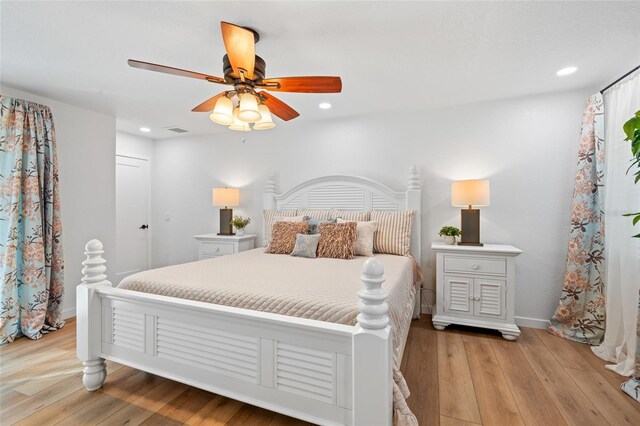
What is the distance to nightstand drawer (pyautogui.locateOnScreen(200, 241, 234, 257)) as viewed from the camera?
388cm

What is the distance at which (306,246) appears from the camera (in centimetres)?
282

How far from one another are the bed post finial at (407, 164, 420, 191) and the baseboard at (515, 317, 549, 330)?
5.47 ft

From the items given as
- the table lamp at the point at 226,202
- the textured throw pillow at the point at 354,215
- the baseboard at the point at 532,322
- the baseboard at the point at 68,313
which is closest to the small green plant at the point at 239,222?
the table lamp at the point at 226,202

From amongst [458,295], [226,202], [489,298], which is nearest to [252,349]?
[458,295]

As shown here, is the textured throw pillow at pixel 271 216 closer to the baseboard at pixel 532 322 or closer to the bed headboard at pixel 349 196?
the bed headboard at pixel 349 196

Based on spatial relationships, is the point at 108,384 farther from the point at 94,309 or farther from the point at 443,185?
the point at 443,185

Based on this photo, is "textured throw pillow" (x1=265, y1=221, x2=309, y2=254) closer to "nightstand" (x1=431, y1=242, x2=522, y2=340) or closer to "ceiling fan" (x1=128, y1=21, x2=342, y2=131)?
"ceiling fan" (x1=128, y1=21, x2=342, y2=131)

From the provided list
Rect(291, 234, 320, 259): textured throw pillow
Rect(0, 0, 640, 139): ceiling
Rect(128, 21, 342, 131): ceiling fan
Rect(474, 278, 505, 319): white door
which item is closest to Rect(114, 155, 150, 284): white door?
Rect(0, 0, 640, 139): ceiling

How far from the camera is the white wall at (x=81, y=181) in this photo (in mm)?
3232

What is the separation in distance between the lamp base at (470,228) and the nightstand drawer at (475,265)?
0.71ft

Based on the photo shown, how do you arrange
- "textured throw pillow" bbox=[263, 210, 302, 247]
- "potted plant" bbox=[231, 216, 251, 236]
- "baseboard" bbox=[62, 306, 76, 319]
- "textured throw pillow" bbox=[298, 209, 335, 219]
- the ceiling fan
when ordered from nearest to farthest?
the ceiling fan, "baseboard" bbox=[62, 306, 76, 319], "textured throw pillow" bbox=[298, 209, 335, 219], "textured throw pillow" bbox=[263, 210, 302, 247], "potted plant" bbox=[231, 216, 251, 236]

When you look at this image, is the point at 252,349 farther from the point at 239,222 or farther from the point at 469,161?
the point at 469,161

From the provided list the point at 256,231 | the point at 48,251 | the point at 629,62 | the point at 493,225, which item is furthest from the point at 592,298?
the point at 48,251

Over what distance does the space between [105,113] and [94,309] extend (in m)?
2.69
